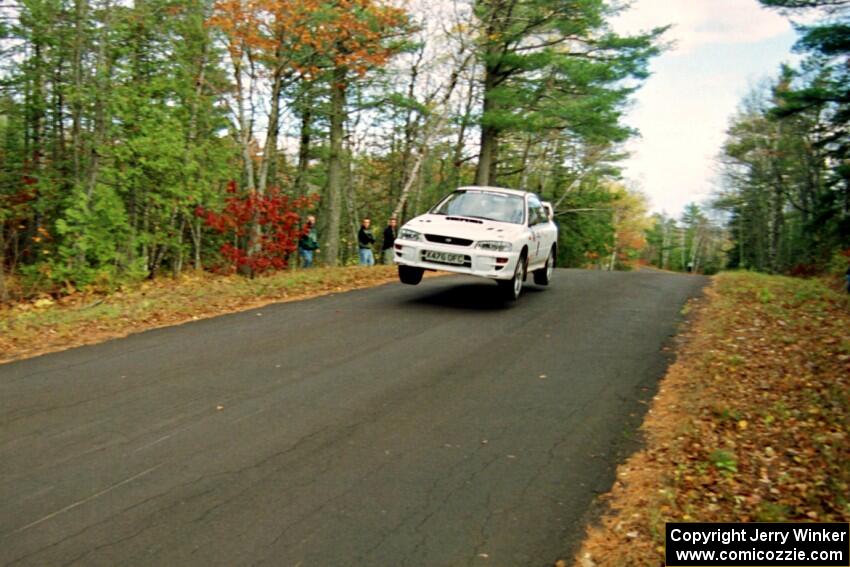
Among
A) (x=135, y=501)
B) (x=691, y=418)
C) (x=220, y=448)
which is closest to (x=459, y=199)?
(x=691, y=418)

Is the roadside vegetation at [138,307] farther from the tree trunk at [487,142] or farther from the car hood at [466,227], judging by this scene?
the tree trunk at [487,142]

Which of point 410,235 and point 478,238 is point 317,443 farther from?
point 410,235

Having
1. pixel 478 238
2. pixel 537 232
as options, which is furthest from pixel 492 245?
pixel 537 232

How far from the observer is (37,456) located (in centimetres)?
475

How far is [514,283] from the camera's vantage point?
434 inches

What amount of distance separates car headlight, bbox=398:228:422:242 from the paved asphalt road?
6.08 feet

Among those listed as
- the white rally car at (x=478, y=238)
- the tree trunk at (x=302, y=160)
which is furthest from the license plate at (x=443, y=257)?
the tree trunk at (x=302, y=160)

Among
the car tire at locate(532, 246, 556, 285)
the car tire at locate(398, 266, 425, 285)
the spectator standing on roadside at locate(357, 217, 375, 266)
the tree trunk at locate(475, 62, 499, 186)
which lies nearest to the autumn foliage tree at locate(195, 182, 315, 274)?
the spectator standing on roadside at locate(357, 217, 375, 266)

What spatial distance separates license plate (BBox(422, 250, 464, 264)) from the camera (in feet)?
33.8

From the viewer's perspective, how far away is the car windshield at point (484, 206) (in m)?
11.5

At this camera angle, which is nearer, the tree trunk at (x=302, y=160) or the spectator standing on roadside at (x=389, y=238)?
the spectator standing on roadside at (x=389, y=238)

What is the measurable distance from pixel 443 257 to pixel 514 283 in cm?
147

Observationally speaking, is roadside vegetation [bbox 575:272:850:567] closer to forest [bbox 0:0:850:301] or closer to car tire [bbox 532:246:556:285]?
car tire [bbox 532:246:556:285]

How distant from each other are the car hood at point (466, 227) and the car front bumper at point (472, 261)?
0.76 ft
